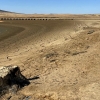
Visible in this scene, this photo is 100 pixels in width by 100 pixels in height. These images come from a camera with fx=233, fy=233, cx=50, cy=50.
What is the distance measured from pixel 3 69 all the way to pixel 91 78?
3.67m

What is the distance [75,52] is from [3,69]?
19.4 feet

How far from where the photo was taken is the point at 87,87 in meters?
8.80

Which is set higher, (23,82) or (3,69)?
(3,69)

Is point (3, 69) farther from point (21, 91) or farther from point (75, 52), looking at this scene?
point (75, 52)

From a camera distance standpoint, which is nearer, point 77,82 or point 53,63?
point 77,82

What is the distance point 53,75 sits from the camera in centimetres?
1041

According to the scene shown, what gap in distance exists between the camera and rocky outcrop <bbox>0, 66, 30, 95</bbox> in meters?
8.91

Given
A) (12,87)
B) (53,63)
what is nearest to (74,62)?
(53,63)

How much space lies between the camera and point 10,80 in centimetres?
920

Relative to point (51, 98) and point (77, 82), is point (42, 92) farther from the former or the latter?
point (77, 82)

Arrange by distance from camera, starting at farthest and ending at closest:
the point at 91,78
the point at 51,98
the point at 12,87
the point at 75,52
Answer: the point at 75,52, the point at 91,78, the point at 12,87, the point at 51,98

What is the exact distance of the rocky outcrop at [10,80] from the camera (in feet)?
29.2

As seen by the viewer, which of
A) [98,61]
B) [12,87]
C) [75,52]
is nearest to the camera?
[12,87]

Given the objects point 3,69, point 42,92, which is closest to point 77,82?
point 42,92
